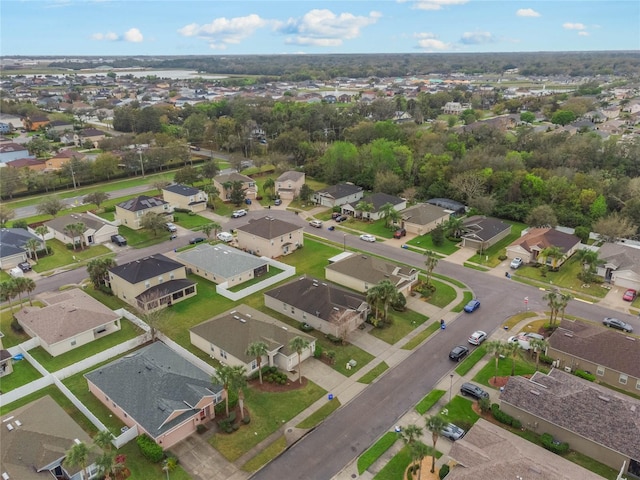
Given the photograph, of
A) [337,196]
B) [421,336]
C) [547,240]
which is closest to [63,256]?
[337,196]

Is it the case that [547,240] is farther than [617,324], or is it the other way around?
[547,240]

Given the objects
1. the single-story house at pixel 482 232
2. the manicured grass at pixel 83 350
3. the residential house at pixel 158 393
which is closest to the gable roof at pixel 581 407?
the residential house at pixel 158 393

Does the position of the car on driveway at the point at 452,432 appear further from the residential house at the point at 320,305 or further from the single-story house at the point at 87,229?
the single-story house at the point at 87,229

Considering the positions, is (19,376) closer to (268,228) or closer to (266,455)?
(266,455)

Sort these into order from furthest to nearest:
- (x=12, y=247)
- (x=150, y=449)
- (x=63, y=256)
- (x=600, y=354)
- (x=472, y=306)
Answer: (x=63, y=256) < (x=12, y=247) < (x=472, y=306) < (x=600, y=354) < (x=150, y=449)

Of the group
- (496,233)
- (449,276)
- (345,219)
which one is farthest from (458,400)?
(345,219)

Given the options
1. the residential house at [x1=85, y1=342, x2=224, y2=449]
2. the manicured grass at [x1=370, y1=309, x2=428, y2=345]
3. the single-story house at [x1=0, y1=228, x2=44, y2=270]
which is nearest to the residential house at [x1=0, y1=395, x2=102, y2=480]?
the residential house at [x1=85, y1=342, x2=224, y2=449]

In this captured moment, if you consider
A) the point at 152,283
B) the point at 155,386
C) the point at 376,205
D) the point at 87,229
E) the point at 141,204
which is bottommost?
the point at 152,283
